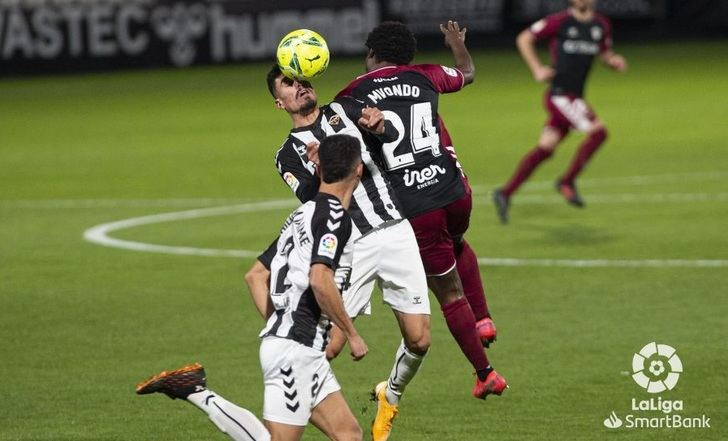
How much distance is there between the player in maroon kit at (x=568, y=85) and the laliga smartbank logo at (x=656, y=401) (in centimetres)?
569

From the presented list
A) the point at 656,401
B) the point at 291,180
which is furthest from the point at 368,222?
the point at 656,401

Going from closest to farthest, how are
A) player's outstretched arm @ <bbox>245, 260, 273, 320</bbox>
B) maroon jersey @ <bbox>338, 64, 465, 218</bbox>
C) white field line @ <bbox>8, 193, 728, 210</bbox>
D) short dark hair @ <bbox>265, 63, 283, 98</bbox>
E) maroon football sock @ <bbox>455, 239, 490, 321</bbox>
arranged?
player's outstretched arm @ <bbox>245, 260, 273, 320</bbox> → short dark hair @ <bbox>265, 63, 283, 98</bbox> → maroon jersey @ <bbox>338, 64, 465, 218</bbox> → maroon football sock @ <bbox>455, 239, 490, 321</bbox> → white field line @ <bbox>8, 193, 728, 210</bbox>

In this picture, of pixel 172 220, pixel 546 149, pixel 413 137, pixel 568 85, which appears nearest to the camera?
pixel 413 137

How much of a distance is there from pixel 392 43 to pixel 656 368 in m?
2.72

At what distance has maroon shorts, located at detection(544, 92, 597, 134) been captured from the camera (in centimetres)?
1509

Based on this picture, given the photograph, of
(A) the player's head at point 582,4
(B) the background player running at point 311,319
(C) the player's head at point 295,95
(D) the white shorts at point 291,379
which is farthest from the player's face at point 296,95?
(A) the player's head at point 582,4

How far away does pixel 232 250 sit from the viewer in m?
13.5

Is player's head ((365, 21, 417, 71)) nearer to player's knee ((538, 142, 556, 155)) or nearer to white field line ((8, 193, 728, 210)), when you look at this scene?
player's knee ((538, 142, 556, 155))

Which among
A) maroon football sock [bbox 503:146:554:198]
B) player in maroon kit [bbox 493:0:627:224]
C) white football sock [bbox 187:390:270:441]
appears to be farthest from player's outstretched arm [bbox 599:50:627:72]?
white football sock [bbox 187:390:270:441]

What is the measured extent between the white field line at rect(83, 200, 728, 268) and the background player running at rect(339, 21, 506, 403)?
14.8 ft

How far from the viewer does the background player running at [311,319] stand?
20.3 feet

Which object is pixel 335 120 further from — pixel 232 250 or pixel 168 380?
pixel 232 250

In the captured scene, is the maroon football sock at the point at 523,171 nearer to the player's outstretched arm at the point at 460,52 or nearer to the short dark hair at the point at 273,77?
the player's outstretched arm at the point at 460,52

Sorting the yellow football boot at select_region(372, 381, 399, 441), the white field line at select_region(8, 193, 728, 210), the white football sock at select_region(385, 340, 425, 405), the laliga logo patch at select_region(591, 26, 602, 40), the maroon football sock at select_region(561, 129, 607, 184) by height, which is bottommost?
the white field line at select_region(8, 193, 728, 210)
